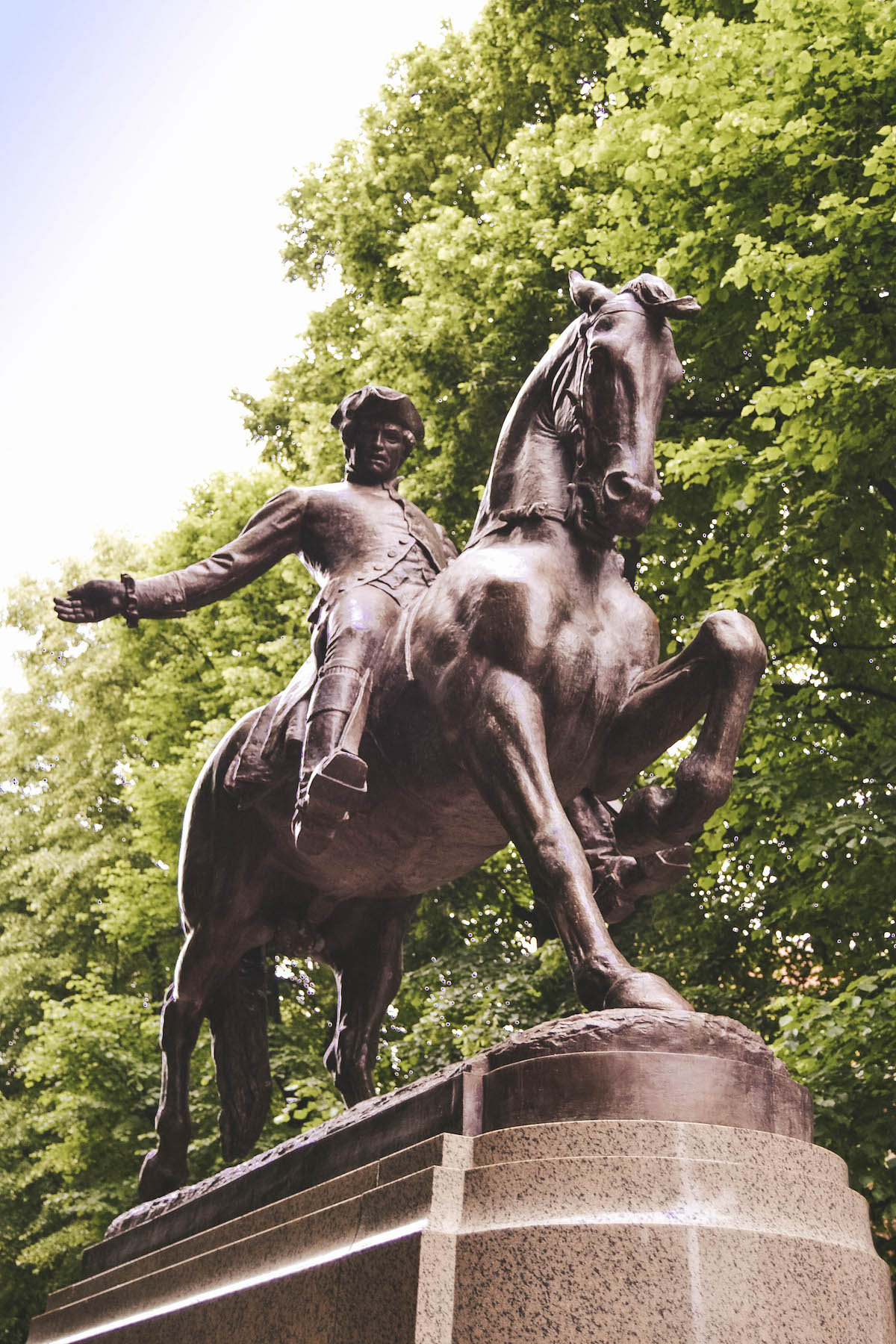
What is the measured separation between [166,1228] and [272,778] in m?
1.74

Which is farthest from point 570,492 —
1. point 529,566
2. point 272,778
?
point 272,778

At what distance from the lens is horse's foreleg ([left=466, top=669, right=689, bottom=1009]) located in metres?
3.84

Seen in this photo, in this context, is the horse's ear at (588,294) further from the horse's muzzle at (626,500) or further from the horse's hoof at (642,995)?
the horse's hoof at (642,995)

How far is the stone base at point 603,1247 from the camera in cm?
307

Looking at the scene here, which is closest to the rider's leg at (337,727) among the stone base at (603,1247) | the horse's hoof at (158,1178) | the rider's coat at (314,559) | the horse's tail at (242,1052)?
the rider's coat at (314,559)

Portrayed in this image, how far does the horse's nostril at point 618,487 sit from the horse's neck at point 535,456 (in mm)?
339

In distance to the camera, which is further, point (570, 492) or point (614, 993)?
point (570, 492)

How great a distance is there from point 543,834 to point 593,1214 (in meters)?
1.19

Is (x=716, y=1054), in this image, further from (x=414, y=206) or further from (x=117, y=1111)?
(x=414, y=206)

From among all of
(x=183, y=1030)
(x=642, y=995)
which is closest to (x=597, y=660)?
(x=642, y=995)

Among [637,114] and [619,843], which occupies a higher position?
[637,114]

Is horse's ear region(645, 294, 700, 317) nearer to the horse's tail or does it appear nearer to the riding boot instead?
the riding boot

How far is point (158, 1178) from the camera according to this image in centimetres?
616

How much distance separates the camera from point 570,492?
4.88 metres
